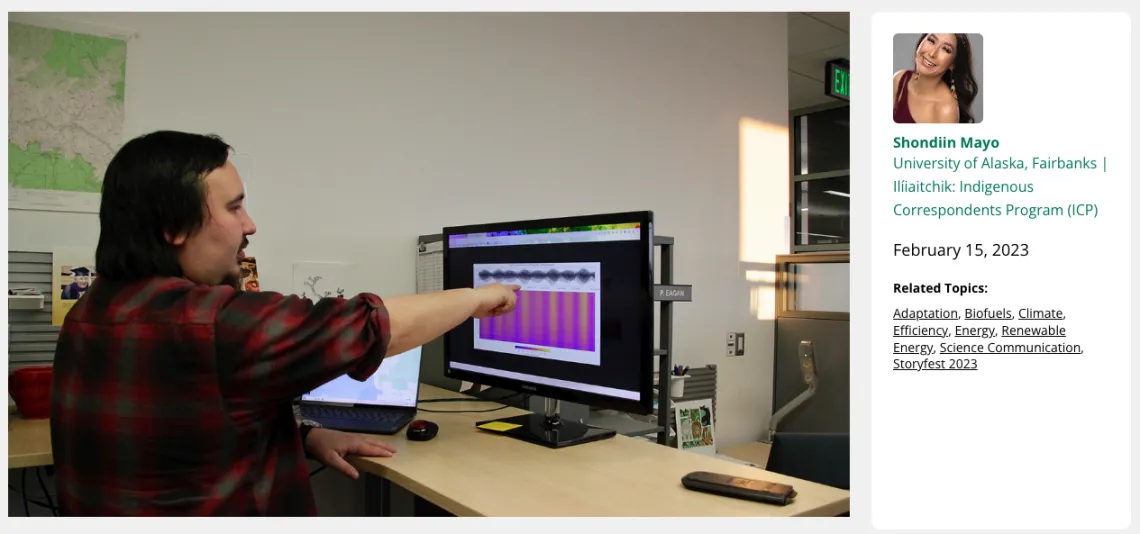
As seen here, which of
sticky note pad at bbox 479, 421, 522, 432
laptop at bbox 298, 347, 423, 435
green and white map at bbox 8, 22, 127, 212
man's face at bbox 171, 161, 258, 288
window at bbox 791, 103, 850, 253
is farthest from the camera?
window at bbox 791, 103, 850, 253

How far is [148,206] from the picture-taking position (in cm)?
106

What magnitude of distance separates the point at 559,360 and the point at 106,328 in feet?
2.55

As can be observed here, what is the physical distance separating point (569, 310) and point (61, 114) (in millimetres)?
1327

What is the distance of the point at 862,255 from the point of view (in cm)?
103

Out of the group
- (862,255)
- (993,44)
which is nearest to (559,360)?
(862,255)

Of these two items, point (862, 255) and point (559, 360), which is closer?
point (862, 255)

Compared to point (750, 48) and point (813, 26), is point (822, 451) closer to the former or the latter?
point (750, 48)

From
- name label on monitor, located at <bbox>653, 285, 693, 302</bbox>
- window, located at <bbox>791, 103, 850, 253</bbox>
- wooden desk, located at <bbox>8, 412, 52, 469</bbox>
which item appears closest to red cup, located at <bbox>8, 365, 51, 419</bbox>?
wooden desk, located at <bbox>8, 412, 52, 469</bbox>

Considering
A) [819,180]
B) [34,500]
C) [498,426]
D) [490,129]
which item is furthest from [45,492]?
[819,180]

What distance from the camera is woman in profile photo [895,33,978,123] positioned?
100 centimetres

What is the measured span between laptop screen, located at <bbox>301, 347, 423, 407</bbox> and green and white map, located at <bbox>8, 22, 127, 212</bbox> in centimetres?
76

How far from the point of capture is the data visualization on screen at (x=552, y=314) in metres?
1.45

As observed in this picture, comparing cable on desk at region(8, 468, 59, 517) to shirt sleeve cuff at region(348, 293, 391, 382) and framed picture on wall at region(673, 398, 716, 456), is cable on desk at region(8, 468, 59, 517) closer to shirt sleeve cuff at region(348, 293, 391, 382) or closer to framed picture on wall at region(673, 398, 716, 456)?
shirt sleeve cuff at region(348, 293, 391, 382)

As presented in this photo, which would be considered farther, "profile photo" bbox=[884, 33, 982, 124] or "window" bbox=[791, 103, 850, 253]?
"window" bbox=[791, 103, 850, 253]
